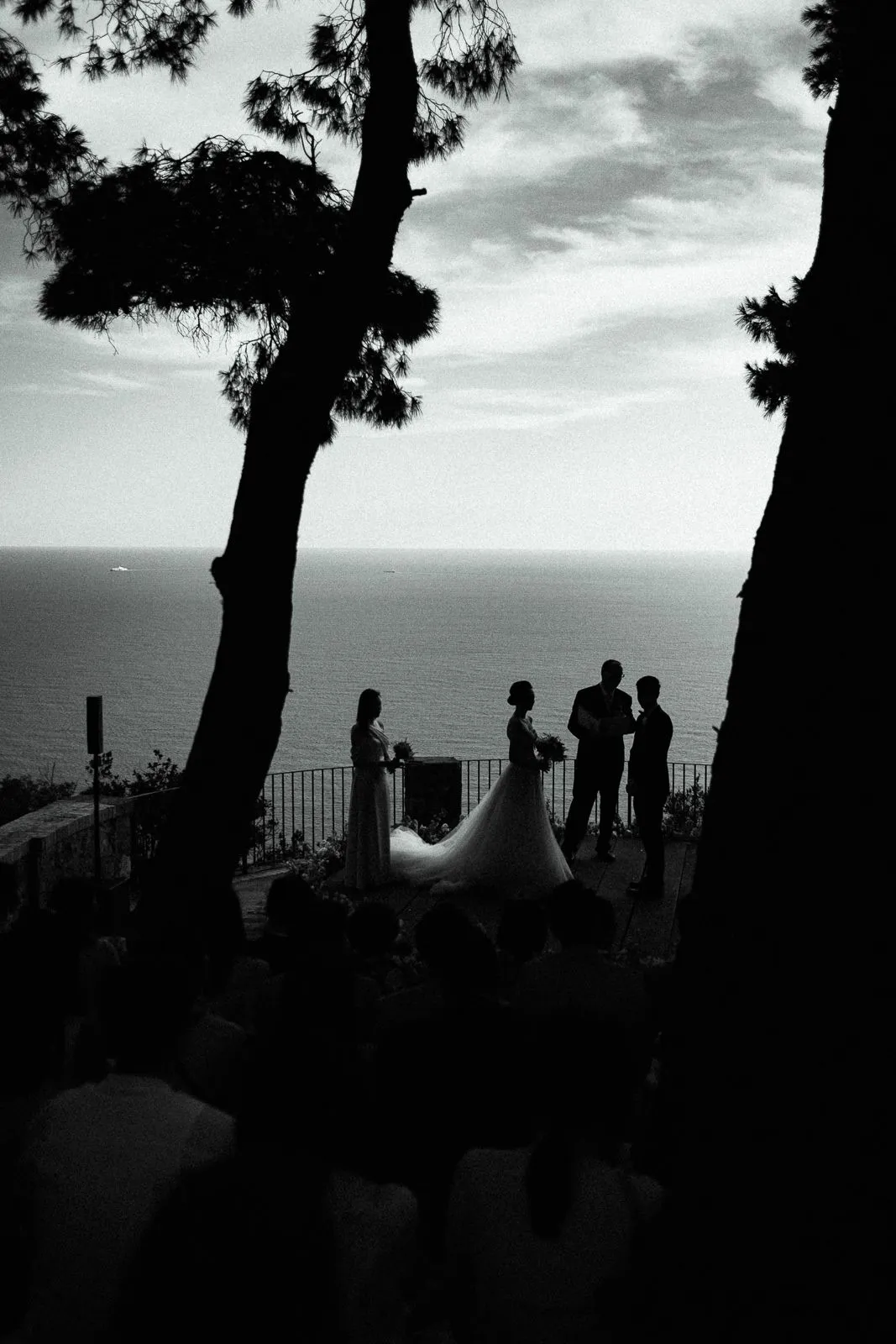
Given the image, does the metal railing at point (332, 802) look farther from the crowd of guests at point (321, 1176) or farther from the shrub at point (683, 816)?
the crowd of guests at point (321, 1176)

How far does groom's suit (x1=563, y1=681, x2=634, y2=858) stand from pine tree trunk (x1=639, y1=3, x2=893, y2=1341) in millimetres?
7788

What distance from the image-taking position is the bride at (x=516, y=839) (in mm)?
10398

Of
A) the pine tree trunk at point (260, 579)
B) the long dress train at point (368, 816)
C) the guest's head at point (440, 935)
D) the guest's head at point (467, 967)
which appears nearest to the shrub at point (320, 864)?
the long dress train at point (368, 816)

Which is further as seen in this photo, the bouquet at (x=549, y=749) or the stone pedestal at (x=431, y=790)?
the stone pedestal at (x=431, y=790)

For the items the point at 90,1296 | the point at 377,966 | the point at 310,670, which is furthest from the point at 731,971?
the point at 310,670

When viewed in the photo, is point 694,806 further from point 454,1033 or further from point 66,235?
point 454,1033

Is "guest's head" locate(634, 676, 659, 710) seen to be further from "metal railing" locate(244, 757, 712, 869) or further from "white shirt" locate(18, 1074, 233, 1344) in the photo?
"white shirt" locate(18, 1074, 233, 1344)

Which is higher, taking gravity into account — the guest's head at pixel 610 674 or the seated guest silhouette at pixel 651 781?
the guest's head at pixel 610 674

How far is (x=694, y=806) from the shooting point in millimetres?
14461

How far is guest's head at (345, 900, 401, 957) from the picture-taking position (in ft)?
17.1

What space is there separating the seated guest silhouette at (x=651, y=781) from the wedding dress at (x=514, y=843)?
33.2 inches

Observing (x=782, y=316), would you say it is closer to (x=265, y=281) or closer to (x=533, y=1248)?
(x=265, y=281)

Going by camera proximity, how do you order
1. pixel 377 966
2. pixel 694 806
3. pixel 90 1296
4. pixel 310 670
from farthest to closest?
pixel 310 670, pixel 694 806, pixel 377 966, pixel 90 1296

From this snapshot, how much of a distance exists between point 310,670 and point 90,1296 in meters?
103
